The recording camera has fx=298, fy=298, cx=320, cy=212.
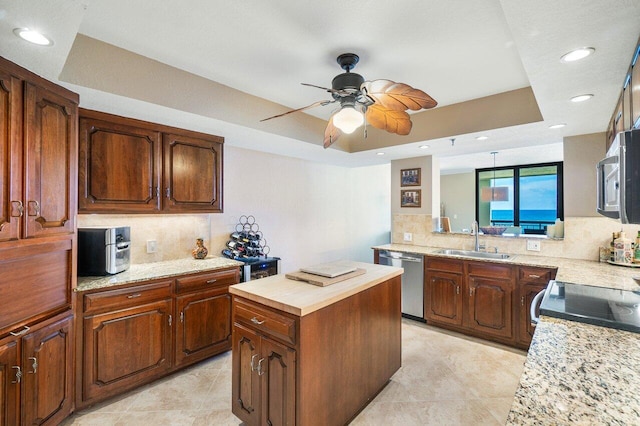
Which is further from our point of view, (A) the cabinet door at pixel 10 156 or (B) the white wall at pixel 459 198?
(B) the white wall at pixel 459 198

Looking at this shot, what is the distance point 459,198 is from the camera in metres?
7.79

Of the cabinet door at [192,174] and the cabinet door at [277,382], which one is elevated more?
the cabinet door at [192,174]

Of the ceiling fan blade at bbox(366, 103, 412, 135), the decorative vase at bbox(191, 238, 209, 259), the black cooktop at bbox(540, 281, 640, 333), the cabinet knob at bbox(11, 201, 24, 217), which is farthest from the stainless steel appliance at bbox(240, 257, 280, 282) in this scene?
the black cooktop at bbox(540, 281, 640, 333)

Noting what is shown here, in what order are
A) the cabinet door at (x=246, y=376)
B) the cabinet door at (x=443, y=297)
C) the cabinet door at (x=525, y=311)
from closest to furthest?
the cabinet door at (x=246, y=376) → the cabinet door at (x=525, y=311) → the cabinet door at (x=443, y=297)

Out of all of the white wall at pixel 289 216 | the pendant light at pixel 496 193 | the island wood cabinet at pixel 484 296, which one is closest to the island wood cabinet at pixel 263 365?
the white wall at pixel 289 216

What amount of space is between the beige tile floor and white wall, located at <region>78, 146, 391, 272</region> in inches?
46.7

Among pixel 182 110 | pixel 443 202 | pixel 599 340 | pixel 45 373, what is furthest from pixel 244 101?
pixel 443 202

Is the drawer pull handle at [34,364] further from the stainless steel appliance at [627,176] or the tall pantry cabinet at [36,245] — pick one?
the stainless steel appliance at [627,176]

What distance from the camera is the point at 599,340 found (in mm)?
1187

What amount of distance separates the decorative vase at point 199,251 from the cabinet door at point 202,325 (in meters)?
0.55

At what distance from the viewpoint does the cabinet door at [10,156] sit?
58.7 inches

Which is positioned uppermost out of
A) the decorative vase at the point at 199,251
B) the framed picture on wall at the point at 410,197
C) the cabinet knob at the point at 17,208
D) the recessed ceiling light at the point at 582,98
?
the recessed ceiling light at the point at 582,98

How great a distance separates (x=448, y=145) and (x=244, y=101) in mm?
2310

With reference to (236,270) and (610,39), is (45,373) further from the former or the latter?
(610,39)
